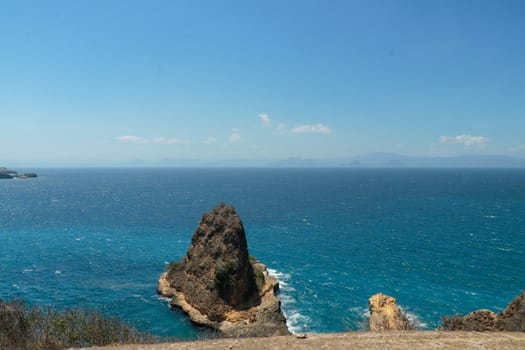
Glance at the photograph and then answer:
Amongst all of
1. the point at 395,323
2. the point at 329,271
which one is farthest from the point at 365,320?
the point at 329,271

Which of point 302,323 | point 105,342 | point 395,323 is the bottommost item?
point 302,323

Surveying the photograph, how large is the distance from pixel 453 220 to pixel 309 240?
170ft

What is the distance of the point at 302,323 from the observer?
141 ft

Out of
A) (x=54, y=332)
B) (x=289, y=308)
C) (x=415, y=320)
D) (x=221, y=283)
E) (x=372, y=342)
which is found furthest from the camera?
(x=289, y=308)

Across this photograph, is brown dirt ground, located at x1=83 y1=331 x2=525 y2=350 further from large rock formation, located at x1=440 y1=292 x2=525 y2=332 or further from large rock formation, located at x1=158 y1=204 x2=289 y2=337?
large rock formation, located at x1=158 y1=204 x2=289 y2=337

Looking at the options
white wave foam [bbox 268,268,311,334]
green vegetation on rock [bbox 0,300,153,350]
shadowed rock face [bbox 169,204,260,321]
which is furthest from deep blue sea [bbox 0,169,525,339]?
green vegetation on rock [bbox 0,300,153,350]

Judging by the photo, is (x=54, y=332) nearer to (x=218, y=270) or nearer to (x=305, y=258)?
(x=218, y=270)

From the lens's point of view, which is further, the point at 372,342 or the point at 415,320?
the point at 415,320

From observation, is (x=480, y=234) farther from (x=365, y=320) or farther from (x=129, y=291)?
(x=129, y=291)

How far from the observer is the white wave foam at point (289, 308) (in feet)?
138

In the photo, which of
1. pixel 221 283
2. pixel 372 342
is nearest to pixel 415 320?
pixel 221 283

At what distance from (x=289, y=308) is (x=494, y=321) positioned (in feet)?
86.6

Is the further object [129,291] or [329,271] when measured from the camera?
[329,271]

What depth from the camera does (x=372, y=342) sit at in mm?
17234
